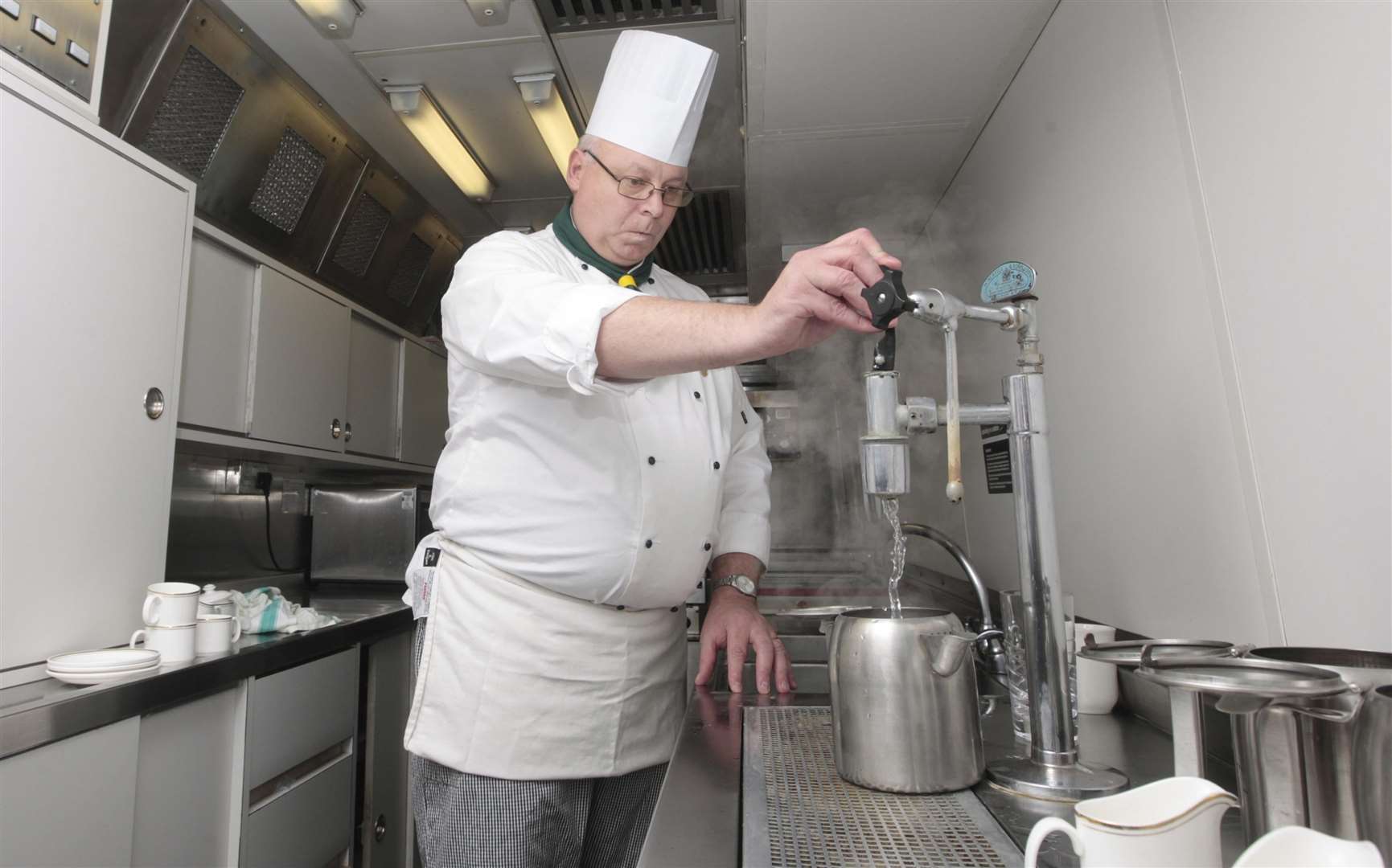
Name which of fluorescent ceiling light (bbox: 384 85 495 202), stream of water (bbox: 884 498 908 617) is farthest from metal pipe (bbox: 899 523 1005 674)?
fluorescent ceiling light (bbox: 384 85 495 202)

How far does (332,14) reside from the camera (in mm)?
2053

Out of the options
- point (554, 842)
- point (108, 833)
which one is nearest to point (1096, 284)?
point (554, 842)

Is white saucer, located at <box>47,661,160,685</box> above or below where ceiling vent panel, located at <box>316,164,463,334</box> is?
below

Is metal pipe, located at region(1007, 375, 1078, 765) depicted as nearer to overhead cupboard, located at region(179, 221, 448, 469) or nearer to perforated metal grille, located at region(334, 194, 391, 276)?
overhead cupboard, located at region(179, 221, 448, 469)

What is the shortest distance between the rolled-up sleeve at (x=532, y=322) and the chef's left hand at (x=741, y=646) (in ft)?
1.89

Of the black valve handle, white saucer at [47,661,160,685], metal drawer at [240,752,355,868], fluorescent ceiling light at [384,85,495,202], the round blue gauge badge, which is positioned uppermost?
fluorescent ceiling light at [384,85,495,202]

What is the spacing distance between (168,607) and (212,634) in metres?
0.17

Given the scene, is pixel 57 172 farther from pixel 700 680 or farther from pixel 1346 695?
pixel 1346 695

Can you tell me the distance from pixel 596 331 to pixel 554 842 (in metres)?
0.82

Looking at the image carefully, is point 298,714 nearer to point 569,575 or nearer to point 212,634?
point 212,634

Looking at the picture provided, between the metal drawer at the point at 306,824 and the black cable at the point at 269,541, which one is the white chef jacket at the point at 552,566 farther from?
the black cable at the point at 269,541

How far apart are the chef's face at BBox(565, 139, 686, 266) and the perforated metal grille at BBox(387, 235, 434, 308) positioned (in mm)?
2291

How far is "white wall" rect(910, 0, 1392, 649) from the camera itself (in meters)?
0.82

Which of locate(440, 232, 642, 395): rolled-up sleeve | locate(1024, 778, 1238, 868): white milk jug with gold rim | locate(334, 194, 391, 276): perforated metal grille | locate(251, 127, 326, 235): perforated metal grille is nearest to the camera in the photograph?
locate(1024, 778, 1238, 868): white milk jug with gold rim
